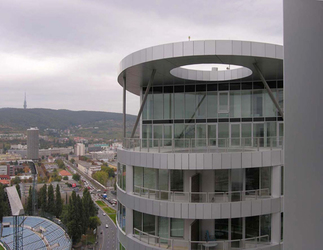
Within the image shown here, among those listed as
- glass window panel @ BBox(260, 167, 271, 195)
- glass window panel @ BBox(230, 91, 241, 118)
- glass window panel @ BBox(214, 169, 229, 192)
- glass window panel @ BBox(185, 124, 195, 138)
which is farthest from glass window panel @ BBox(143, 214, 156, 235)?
glass window panel @ BBox(230, 91, 241, 118)

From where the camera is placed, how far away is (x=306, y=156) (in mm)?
1890

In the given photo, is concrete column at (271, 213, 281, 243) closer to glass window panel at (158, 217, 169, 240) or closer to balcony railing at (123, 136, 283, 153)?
balcony railing at (123, 136, 283, 153)

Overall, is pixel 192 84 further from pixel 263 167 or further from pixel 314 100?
pixel 314 100

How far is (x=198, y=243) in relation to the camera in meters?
15.6

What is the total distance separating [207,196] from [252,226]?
3284 millimetres

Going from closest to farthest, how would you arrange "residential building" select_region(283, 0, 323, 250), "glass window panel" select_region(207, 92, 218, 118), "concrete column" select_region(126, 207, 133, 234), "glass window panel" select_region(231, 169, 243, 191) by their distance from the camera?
"residential building" select_region(283, 0, 323, 250) < "glass window panel" select_region(231, 169, 243, 191) < "concrete column" select_region(126, 207, 133, 234) < "glass window panel" select_region(207, 92, 218, 118)

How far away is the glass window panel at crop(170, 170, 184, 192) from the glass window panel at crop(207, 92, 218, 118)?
750 centimetres

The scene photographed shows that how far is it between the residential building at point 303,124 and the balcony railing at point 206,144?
44.5ft

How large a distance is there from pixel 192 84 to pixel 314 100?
2074cm

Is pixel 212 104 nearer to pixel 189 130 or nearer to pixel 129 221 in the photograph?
pixel 189 130

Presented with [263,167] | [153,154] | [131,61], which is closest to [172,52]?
[131,61]

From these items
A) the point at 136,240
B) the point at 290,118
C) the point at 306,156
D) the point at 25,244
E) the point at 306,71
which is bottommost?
the point at 25,244

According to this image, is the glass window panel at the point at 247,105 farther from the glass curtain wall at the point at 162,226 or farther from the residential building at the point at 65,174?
the residential building at the point at 65,174

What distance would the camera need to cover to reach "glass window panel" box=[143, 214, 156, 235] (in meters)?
16.2
